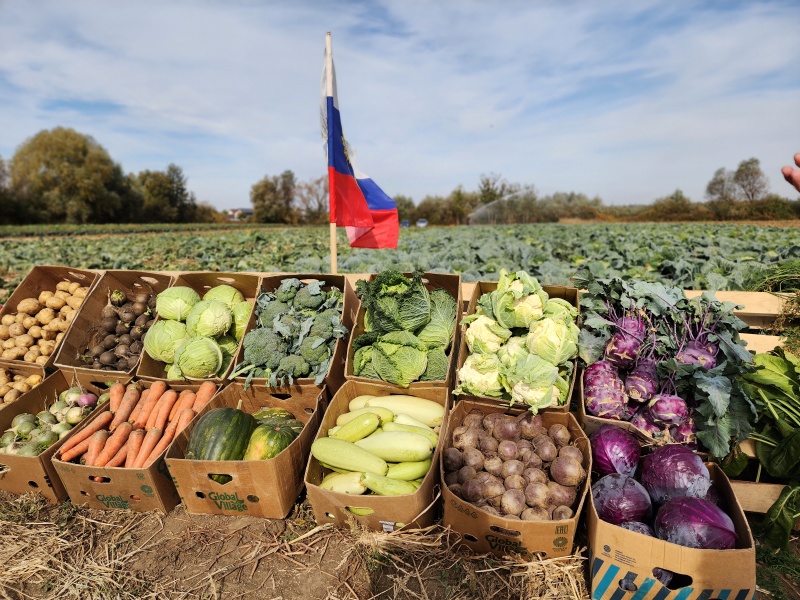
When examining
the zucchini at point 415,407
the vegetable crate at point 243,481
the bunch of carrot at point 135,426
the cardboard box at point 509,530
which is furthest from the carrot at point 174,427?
the cardboard box at point 509,530

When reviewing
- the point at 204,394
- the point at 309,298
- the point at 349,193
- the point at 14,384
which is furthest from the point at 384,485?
the point at 14,384

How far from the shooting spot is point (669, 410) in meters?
A: 2.86

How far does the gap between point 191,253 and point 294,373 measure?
16.9 meters

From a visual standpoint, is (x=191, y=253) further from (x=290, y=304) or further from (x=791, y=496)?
(x=791, y=496)

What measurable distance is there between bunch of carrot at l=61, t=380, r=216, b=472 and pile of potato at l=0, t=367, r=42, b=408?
1013 millimetres

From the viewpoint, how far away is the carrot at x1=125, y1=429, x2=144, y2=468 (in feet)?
10.7

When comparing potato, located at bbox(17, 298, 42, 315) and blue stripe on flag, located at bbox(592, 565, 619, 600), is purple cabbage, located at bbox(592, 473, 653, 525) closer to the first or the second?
Answer: blue stripe on flag, located at bbox(592, 565, 619, 600)

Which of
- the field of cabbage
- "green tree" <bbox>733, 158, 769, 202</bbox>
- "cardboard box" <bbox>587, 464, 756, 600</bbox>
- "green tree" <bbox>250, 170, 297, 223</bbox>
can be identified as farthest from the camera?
"green tree" <bbox>250, 170, 297, 223</bbox>

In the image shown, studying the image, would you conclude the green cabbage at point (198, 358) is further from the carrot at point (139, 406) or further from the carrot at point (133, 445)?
the carrot at point (133, 445)

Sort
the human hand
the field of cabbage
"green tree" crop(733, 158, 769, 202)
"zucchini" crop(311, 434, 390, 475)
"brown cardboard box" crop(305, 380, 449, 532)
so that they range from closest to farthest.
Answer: "brown cardboard box" crop(305, 380, 449, 532)
the human hand
"zucchini" crop(311, 434, 390, 475)
the field of cabbage
"green tree" crop(733, 158, 769, 202)

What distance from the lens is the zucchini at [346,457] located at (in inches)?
109

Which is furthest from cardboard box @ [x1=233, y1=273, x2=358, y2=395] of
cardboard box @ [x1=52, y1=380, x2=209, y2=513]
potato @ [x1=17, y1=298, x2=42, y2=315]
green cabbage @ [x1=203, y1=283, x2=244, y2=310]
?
potato @ [x1=17, y1=298, x2=42, y2=315]

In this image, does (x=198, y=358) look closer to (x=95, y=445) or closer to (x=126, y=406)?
(x=126, y=406)

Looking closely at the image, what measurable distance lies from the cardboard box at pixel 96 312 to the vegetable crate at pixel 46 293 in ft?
0.24
